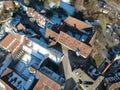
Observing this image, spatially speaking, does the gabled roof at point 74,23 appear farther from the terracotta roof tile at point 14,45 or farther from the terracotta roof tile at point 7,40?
the terracotta roof tile at point 7,40

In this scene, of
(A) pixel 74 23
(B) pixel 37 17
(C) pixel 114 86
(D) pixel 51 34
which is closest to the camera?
(C) pixel 114 86

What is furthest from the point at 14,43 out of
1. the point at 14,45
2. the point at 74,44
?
the point at 74,44

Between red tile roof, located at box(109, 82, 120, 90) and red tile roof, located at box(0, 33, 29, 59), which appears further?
red tile roof, located at box(0, 33, 29, 59)

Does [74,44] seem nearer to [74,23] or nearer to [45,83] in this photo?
[74,23]

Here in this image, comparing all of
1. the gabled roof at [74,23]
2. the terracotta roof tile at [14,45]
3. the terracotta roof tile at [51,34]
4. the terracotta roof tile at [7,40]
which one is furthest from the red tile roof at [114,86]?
the terracotta roof tile at [7,40]

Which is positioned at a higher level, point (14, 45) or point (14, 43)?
point (14, 43)

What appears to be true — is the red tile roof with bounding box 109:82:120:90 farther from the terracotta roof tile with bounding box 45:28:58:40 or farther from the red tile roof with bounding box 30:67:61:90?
the terracotta roof tile with bounding box 45:28:58:40

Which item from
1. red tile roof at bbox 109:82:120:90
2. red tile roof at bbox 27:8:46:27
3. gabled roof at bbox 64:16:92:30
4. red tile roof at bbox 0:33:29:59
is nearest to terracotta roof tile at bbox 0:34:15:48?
red tile roof at bbox 0:33:29:59

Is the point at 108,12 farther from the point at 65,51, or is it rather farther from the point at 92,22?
the point at 65,51
